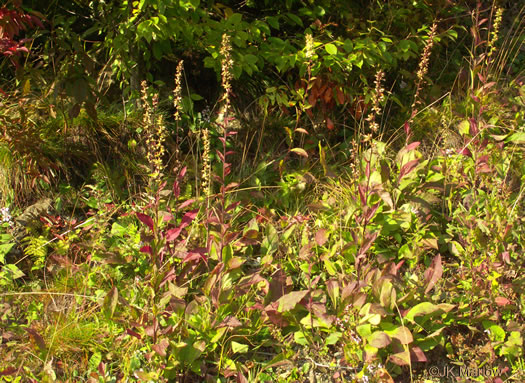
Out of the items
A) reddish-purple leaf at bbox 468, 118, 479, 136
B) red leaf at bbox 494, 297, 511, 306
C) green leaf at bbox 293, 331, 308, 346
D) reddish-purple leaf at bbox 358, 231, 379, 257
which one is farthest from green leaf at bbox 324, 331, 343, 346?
reddish-purple leaf at bbox 468, 118, 479, 136

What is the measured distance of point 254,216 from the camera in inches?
126

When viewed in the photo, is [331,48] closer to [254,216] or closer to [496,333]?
[254,216]

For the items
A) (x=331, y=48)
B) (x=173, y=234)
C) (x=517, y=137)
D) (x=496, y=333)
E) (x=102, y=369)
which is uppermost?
(x=331, y=48)

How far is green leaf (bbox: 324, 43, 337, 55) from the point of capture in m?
3.39

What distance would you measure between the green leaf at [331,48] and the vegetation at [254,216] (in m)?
0.01

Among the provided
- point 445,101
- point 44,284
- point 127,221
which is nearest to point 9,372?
point 44,284

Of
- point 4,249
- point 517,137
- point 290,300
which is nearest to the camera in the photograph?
point 290,300

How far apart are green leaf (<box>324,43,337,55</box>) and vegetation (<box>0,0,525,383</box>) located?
0.04 ft

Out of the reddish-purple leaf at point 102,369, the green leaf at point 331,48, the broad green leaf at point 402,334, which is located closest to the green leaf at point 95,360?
the reddish-purple leaf at point 102,369

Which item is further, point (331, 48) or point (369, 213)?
point (331, 48)

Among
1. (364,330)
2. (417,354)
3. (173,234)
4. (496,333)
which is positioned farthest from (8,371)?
(496,333)

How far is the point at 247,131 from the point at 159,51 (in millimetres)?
838

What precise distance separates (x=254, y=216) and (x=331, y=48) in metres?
1.11

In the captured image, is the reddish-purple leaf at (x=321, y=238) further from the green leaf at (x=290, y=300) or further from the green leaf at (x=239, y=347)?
the green leaf at (x=239, y=347)
